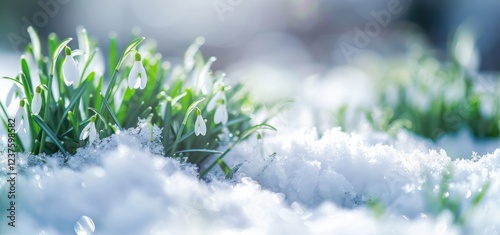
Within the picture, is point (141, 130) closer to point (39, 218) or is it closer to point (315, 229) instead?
point (39, 218)

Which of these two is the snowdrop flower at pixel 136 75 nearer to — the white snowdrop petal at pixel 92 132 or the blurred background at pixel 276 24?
the white snowdrop petal at pixel 92 132

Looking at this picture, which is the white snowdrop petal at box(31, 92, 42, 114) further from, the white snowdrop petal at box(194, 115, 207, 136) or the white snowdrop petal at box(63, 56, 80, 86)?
the white snowdrop petal at box(194, 115, 207, 136)

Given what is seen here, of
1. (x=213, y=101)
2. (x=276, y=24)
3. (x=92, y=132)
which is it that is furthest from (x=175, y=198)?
(x=276, y=24)

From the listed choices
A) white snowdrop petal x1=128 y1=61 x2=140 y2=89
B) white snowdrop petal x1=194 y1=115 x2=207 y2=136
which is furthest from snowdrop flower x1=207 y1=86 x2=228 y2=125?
white snowdrop petal x1=128 y1=61 x2=140 y2=89

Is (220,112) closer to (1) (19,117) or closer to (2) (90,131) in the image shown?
(2) (90,131)

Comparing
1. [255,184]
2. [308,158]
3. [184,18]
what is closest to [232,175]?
[255,184]
